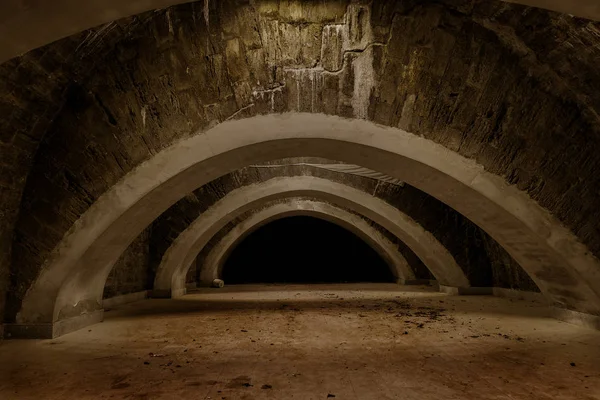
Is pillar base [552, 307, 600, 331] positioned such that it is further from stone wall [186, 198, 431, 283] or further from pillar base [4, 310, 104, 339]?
stone wall [186, 198, 431, 283]

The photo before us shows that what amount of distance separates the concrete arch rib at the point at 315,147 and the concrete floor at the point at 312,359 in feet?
1.67

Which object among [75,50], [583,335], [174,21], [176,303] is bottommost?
[583,335]

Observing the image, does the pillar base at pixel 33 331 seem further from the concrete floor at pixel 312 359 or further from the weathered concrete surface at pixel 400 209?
the weathered concrete surface at pixel 400 209

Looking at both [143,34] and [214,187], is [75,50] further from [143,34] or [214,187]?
[214,187]

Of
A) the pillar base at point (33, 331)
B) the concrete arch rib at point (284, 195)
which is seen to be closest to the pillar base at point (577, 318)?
the concrete arch rib at point (284, 195)

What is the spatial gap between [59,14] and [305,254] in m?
14.2

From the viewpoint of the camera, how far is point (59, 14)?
1.64 m

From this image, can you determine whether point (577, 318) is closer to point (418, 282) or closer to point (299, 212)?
point (418, 282)

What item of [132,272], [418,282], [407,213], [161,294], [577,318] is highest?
[407,213]

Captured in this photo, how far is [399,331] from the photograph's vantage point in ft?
14.5

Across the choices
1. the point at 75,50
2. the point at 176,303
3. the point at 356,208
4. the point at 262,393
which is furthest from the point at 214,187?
the point at 262,393

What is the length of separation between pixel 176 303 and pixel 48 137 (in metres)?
4.23

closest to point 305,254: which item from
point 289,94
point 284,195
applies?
point 284,195

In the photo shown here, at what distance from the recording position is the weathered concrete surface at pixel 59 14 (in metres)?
1.58
